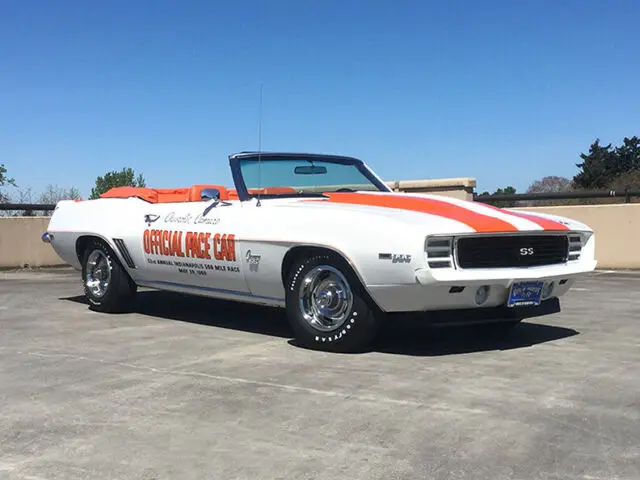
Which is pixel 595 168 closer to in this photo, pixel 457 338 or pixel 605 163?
pixel 605 163

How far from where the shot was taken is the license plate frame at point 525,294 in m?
4.82

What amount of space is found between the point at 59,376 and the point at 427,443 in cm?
230

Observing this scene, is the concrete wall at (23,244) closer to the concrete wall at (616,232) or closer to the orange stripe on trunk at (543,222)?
the concrete wall at (616,232)

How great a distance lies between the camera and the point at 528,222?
504 centimetres

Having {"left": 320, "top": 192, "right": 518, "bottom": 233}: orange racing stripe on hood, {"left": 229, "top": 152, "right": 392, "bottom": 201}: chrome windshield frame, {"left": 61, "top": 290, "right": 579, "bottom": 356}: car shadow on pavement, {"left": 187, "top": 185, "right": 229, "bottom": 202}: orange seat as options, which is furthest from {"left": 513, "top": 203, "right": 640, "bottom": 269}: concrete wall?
{"left": 320, "top": 192, "right": 518, "bottom": 233}: orange racing stripe on hood

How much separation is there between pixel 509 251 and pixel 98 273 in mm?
4167

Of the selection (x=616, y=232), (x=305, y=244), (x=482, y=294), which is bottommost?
(x=482, y=294)

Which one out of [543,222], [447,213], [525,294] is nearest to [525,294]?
[525,294]

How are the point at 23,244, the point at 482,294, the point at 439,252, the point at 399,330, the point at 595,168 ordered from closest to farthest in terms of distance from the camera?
the point at 439,252, the point at 482,294, the point at 399,330, the point at 23,244, the point at 595,168

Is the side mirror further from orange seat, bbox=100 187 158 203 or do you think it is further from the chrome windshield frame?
orange seat, bbox=100 187 158 203

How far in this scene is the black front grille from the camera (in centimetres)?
467

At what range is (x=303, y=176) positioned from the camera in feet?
20.7

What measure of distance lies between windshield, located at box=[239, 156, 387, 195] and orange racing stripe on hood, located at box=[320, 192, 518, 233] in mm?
442

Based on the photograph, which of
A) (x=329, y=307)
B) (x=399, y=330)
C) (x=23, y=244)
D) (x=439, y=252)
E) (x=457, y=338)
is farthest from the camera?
(x=23, y=244)
